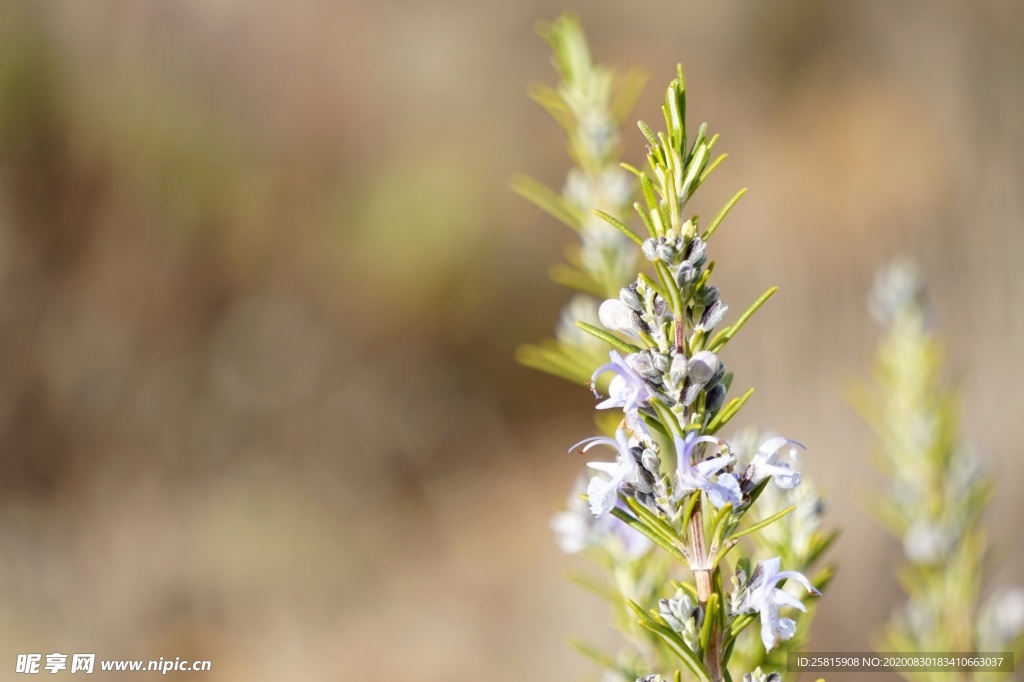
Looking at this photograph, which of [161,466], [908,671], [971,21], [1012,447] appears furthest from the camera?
[161,466]

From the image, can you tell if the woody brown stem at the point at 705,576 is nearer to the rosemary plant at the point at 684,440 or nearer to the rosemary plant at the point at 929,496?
the rosemary plant at the point at 684,440

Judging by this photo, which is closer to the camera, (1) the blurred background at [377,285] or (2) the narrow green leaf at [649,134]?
(2) the narrow green leaf at [649,134]

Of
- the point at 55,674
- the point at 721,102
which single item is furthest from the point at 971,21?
the point at 55,674

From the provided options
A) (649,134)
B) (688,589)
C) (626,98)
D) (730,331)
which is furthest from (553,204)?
(688,589)

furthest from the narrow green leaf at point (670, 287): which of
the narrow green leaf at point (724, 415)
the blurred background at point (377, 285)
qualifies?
the blurred background at point (377, 285)

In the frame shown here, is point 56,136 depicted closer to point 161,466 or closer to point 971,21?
point 161,466
